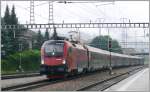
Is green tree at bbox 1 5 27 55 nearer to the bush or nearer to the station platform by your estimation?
the bush

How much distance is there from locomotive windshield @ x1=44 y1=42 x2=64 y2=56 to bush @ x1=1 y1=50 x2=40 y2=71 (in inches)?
1017

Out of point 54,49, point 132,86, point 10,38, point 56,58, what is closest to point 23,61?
point 10,38

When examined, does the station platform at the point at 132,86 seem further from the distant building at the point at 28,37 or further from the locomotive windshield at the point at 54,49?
the distant building at the point at 28,37

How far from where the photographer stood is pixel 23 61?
6444 cm

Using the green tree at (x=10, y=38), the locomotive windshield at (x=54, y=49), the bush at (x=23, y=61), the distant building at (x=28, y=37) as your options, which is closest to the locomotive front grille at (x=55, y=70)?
the locomotive windshield at (x=54, y=49)

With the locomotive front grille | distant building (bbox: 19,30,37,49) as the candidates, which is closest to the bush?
distant building (bbox: 19,30,37,49)

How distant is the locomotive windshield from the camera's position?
31.7 m

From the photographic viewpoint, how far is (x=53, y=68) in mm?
31141

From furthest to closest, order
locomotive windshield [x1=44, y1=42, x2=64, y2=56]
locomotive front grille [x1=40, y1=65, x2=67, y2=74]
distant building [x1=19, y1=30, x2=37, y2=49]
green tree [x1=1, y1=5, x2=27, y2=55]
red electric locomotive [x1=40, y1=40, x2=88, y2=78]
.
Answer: distant building [x1=19, y1=30, x2=37, y2=49] → green tree [x1=1, y1=5, x2=27, y2=55] → locomotive windshield [x1=44, y1=42, x2=64, y2=56] → red electric locomotive [x1=40, y1=40, x2=88, y2=78] → locomotive front grille [x1=40, y1=65, x2=67, y2=74]

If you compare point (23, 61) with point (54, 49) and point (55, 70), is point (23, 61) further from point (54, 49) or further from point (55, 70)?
point (55, 70)

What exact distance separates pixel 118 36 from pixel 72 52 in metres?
70.4

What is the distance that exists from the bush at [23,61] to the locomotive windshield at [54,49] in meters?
25.8

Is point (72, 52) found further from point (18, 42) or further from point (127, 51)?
point (127, 51)

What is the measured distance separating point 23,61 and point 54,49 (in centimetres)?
3320
